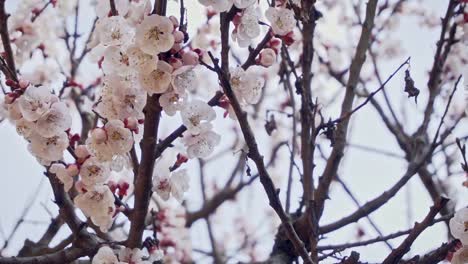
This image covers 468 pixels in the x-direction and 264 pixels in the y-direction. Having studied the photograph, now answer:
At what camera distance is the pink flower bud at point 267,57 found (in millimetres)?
1634

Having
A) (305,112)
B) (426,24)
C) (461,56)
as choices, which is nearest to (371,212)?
(305,112)

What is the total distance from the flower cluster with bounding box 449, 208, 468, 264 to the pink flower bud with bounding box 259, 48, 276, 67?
0.62m

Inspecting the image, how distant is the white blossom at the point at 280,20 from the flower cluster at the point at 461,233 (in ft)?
2.16

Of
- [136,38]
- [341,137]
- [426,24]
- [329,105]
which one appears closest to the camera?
[136,38]

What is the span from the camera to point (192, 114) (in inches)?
63.2

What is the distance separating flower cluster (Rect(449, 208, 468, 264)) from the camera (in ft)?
4.90

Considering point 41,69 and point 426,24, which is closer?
point 41,69

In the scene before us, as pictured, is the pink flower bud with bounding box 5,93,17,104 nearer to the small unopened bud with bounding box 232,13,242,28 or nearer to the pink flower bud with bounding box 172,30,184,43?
the pink flower bud with bounding box 172,30,184,43

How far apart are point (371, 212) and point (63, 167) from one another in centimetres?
140

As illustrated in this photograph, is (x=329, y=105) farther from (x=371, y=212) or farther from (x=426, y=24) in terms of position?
(x=426, y=24)

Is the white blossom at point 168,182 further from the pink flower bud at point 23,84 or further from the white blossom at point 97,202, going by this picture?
the pink flower bud at point 23,84

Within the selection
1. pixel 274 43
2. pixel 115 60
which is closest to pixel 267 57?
pixel 274 43

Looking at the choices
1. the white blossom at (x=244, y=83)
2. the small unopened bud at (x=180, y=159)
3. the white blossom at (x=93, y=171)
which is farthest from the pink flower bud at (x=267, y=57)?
the white blossom at (x=93, y=171)

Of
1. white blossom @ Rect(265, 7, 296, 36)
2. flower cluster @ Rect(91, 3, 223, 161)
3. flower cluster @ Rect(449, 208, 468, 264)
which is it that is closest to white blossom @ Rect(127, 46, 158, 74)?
flower cluster @ Rect(91, 3, 223, 161)
